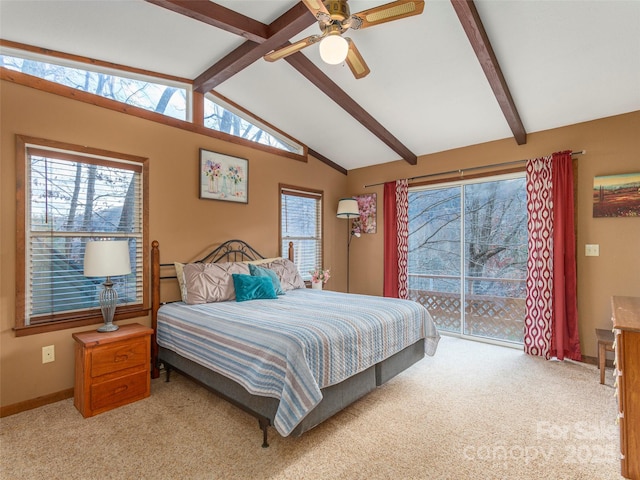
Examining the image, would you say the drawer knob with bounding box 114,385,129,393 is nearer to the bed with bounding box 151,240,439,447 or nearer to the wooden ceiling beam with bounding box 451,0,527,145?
the bed with bounding box 151,240,439,447

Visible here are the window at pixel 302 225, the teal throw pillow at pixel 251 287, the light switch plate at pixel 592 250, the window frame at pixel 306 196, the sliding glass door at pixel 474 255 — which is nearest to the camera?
the teal throw pillow at pixel 251 287

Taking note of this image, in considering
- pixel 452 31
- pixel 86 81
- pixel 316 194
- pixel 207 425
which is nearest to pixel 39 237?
pixel 86 81

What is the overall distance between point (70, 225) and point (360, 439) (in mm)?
2845

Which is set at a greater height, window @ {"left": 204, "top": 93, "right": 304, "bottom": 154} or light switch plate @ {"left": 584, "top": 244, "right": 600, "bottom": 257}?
window @ {"left": 204, "top": 93, "right": 304, "bottom": 154}

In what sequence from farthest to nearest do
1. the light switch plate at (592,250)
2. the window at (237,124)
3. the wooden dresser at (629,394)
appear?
the window at (237,124), the light switch plate at (592,250), the wooden dresser at (629,394)

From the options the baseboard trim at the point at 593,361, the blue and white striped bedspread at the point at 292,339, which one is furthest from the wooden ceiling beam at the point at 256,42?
the baseboard trim at the point at 593,361

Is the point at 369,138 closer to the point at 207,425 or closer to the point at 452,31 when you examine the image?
the point at 452,31

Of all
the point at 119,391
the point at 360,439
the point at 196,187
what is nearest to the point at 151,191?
the point at 196,187

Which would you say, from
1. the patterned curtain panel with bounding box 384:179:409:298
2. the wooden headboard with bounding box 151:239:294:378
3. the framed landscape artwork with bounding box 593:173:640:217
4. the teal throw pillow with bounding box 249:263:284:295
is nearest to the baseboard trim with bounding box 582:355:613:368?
the framed landscape artwork with bounding box 593:173:640:217

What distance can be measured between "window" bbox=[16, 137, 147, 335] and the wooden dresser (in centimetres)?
368

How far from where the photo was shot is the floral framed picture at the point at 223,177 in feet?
11.9

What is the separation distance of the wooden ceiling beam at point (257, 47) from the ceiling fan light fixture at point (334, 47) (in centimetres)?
60

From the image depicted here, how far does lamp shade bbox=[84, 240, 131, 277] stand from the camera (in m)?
2.45

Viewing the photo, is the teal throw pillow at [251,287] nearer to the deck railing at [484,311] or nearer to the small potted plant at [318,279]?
the small potted plant at [318,279]
